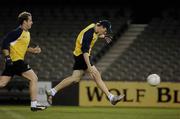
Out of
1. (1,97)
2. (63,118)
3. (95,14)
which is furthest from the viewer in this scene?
(95,14)

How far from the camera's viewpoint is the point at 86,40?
1248 cm

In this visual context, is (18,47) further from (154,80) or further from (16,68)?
(154,80)

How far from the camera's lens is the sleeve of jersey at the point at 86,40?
1245 centimetres

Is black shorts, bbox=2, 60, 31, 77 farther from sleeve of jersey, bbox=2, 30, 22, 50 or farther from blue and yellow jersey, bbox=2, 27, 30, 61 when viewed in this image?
sleeve of jersey, bbox=2, 30, 22, 50

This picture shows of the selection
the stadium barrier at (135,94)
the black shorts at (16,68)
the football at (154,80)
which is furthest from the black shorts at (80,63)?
the stadium barrier at (135,94)

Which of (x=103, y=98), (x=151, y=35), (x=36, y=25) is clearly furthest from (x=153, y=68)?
(x=36, y=25)

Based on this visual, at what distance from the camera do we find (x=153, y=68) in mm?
20516

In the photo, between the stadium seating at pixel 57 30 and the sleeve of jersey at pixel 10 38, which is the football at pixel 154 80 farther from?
the stadium seating at pixel 57 30

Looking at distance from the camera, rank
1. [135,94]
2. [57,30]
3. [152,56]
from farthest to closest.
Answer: [57,30] → [152,56] → [135,94]

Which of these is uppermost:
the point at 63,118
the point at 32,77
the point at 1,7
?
the point at 1,7

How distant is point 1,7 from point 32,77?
491 inches

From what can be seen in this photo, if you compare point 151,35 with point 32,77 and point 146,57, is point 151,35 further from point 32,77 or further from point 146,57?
point 32,77

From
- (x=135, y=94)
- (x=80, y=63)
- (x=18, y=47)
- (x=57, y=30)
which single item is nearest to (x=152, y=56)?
(x=57, y=30)

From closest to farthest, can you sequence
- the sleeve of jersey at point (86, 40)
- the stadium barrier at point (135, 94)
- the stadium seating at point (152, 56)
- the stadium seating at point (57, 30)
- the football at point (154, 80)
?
the sleeve of jersey at point (86, 40)
the football at point (154, 80)
the stadium barrier at point (135, 94)
the stadium seating at point (152, 56)
the stadium seating at point (57, 30)
